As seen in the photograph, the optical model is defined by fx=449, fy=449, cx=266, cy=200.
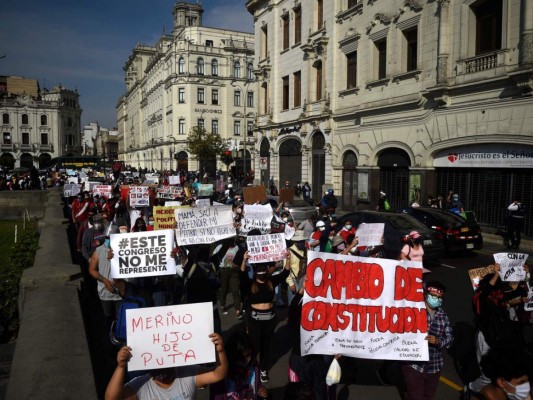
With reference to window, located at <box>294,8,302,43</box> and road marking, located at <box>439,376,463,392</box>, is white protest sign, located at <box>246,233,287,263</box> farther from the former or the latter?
window, located at <box>294,8,302,43</box>

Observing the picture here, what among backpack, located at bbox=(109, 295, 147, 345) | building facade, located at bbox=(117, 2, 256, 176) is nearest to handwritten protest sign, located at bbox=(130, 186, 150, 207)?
backpack, located at bbox=(109, 295, 147, 345)

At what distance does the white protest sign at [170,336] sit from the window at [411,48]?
20881 millimetres

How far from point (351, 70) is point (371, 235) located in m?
19.8

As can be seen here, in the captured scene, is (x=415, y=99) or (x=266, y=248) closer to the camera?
(x=266, y=248)

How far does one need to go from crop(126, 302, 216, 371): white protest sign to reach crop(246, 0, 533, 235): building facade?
16.1m

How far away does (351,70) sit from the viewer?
26.8 metres

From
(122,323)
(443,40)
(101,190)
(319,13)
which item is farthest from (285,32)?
(122,323)

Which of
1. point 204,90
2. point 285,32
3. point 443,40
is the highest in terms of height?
point 204,90

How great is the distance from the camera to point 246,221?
11609 millimetres

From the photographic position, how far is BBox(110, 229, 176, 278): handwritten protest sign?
6.64m

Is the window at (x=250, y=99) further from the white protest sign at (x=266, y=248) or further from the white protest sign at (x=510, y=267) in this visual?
the white protest sign at (x=510, y=267)

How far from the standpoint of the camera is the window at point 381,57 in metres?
23.9

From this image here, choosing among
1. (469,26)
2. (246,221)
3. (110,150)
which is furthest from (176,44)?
(110,150)

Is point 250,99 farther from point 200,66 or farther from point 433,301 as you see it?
point 433,301
